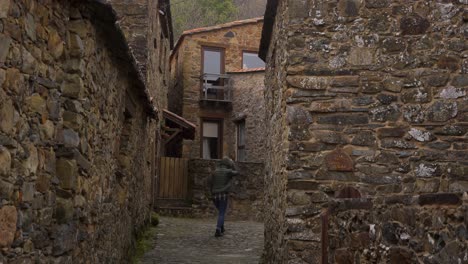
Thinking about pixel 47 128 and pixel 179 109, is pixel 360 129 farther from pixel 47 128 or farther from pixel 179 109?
pixel 179 109

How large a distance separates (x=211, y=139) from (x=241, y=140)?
1144 mm

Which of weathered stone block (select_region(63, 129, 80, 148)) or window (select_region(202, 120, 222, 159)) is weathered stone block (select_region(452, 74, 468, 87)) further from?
window (select_region(202, 120, 222, 159))

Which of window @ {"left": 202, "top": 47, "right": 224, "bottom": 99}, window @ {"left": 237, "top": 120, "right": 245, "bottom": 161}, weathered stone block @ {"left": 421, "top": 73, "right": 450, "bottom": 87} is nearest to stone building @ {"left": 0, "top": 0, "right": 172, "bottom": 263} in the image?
weathered stone block @ {"left": 421, "top": 73, "right": 450, "bottom": 87}

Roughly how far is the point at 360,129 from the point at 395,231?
116 inches

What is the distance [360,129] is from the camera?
5.81 metres

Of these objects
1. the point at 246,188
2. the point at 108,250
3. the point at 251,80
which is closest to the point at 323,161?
the point at 108,250

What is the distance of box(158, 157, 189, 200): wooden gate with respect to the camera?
15188 mm

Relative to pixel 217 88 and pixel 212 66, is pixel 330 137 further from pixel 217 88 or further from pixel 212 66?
pixel 212 66

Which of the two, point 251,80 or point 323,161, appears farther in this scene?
point 251,80

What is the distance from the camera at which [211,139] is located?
1947cm

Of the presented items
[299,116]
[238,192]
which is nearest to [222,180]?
[238,192]

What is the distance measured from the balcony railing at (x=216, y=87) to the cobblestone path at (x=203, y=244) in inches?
278

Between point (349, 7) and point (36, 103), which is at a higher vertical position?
point (349, 7)

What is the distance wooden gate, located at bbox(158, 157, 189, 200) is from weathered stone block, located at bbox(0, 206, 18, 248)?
12.5 metres
